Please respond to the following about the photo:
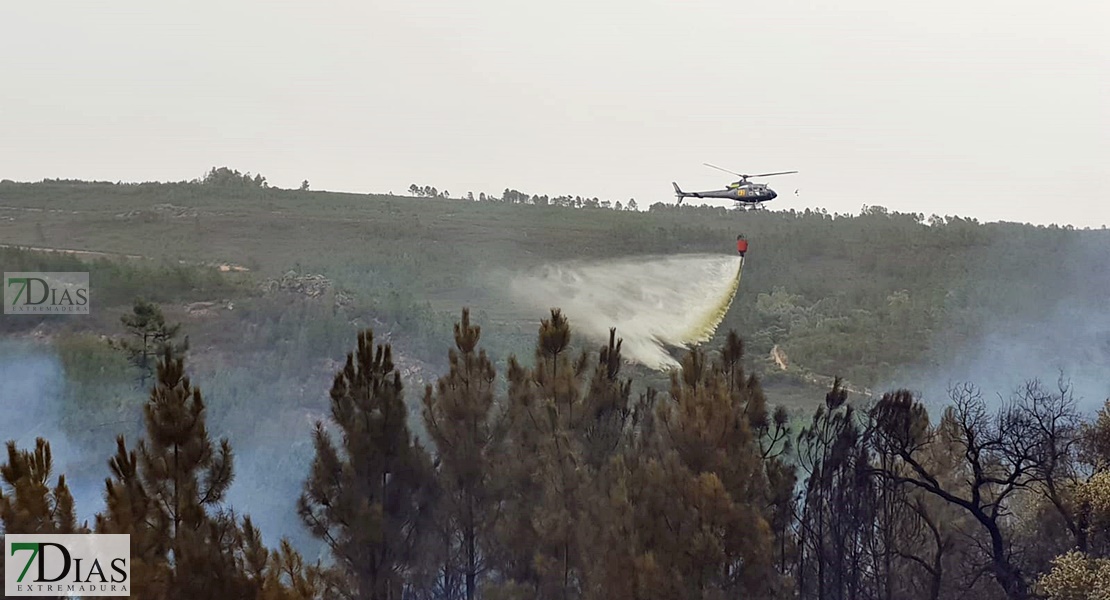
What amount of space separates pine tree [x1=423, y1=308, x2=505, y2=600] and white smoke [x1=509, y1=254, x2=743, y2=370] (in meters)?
17.7

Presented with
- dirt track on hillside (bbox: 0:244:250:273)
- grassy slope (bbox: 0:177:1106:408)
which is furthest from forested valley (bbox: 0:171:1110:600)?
dirt track on hillside (bbox: 0:244:250:273)

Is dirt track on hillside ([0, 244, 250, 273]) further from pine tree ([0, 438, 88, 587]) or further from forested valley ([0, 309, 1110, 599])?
pine tree ([0, 438, 88, 587])

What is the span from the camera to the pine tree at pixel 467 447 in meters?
25.6

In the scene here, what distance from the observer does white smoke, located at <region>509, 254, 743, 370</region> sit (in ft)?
151

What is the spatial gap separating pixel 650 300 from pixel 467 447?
954 inches

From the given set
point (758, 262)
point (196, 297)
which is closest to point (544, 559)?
point (196, 297)

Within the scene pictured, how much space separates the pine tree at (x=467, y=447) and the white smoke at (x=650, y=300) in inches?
695

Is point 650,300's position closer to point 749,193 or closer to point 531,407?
point 749,193

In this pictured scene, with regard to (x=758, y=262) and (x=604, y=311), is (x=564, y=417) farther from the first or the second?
(x=758, y=262)

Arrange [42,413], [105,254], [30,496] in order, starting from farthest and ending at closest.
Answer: [105,254] < [42,413] < [30,496]

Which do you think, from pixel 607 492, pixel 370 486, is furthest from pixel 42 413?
pixel 607 492

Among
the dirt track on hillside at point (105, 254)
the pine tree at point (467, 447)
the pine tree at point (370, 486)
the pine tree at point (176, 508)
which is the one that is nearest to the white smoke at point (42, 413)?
the dirt track on hillside at point (105, 254)

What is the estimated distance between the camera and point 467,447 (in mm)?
25688

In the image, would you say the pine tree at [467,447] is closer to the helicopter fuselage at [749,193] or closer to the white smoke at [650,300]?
the white smoke at [650,300]
